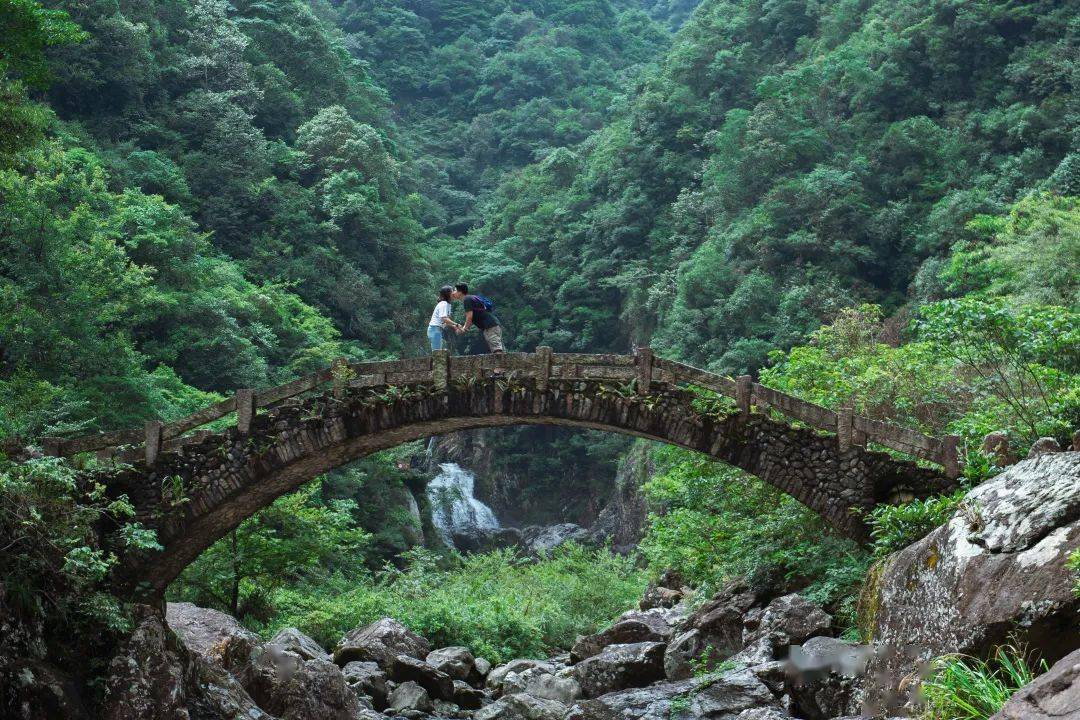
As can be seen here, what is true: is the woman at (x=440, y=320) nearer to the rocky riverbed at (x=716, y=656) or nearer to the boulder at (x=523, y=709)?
→ the rocky riverbed at (x=716, y=656)

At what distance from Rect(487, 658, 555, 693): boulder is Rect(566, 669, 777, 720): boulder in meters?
3.37

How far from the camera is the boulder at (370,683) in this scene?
14275 mm

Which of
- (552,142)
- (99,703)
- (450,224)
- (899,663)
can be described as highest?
(552,142)

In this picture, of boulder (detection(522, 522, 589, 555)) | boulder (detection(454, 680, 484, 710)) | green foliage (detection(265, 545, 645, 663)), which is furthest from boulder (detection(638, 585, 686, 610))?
boulder (detection(522, 522, 589, 555))

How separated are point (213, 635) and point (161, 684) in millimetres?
3000

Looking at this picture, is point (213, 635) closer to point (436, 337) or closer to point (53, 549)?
point (53, 549)

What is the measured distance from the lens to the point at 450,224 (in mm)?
51469

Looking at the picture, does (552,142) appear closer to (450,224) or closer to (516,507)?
(450,224)

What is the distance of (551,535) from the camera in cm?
3744

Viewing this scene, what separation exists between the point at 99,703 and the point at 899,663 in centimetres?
782

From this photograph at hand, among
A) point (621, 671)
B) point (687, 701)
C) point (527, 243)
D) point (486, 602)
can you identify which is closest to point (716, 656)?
point (621, 671)

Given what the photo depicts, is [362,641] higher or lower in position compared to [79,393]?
lower

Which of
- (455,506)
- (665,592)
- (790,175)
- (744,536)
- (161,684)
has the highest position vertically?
(790,175)

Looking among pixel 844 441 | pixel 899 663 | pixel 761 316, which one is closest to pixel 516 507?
pixel 761 316
